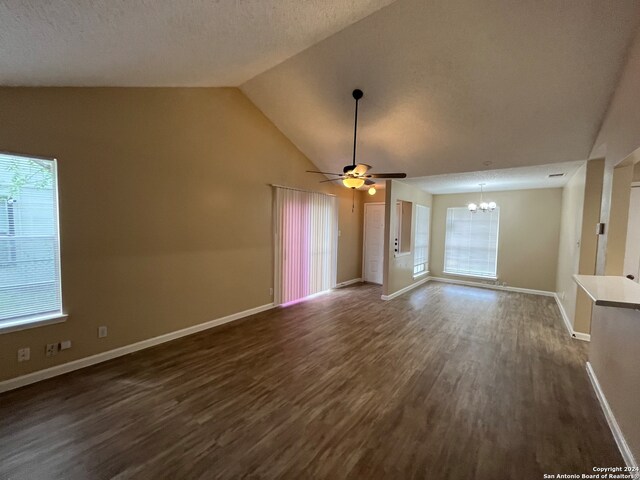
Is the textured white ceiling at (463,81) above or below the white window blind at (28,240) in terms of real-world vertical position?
above

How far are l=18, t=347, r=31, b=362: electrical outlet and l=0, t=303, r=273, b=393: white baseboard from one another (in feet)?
0.53

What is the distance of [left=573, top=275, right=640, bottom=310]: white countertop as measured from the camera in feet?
5.26

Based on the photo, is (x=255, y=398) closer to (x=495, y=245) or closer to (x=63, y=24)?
(x=63, y=24)

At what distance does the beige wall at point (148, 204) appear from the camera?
8.91 feet

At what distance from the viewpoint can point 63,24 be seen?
174 centimetres

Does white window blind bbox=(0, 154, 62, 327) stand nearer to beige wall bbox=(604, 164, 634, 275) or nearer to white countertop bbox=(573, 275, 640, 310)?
white countertop bbox=(573, 275, 640, 310)

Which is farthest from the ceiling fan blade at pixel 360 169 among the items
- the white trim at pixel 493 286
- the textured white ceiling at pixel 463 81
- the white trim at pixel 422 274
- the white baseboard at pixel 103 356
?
the white trim at pixel 493 286

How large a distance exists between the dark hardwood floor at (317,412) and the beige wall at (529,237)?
327cm

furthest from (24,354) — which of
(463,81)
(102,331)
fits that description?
(463,81)

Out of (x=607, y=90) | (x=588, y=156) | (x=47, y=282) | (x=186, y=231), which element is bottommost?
(x=47, y=282)

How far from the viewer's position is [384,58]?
3.16 metres

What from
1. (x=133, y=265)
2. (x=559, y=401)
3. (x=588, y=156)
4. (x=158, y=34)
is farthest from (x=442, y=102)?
(x=133, y=265)

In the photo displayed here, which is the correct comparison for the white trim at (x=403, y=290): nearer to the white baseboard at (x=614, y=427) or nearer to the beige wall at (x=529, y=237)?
the beige wall at (x=529, y=237)

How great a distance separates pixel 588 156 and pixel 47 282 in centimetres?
675
